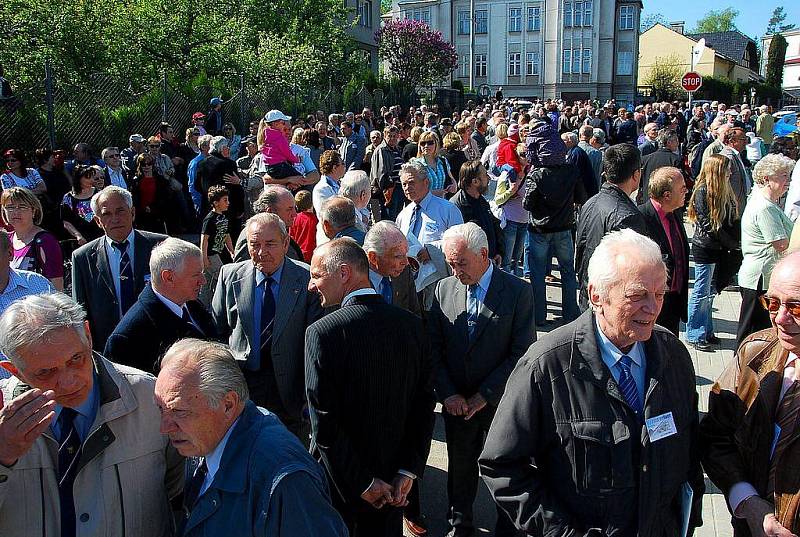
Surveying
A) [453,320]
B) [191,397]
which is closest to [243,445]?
[191,397]

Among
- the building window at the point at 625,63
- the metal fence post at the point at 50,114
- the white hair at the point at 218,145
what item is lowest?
the white hair at the point at 218,145

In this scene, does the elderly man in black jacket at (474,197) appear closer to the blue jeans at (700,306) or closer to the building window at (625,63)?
the blue jeans at (700,306)

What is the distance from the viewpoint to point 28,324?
7.52 ft

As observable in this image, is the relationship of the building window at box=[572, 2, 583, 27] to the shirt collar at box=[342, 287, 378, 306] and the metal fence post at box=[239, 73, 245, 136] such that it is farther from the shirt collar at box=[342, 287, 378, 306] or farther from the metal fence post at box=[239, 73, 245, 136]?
the shirt collar at box=[342, 287, 378, 306]

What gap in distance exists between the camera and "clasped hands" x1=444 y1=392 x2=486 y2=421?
3.79 m

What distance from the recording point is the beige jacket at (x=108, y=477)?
2189mm

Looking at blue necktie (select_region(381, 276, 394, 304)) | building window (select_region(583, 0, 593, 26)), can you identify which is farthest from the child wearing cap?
building window (select_region(583, 0, 593, 26))

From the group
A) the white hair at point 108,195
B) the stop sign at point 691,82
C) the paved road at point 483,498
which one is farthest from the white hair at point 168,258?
the stop sign at point 691,82

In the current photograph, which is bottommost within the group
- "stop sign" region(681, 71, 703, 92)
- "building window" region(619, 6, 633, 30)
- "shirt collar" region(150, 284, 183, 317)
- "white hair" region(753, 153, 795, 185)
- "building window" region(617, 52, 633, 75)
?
"shirt collar" region(150, 284, 183, 317)

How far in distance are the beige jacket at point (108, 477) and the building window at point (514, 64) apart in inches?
2877

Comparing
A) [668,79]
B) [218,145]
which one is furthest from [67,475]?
[668,79]

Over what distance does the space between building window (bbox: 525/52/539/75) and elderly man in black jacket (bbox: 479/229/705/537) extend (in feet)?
236

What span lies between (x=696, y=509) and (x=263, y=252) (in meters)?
2.60

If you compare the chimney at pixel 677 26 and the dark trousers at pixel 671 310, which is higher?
the chimney at pixel 677 26
